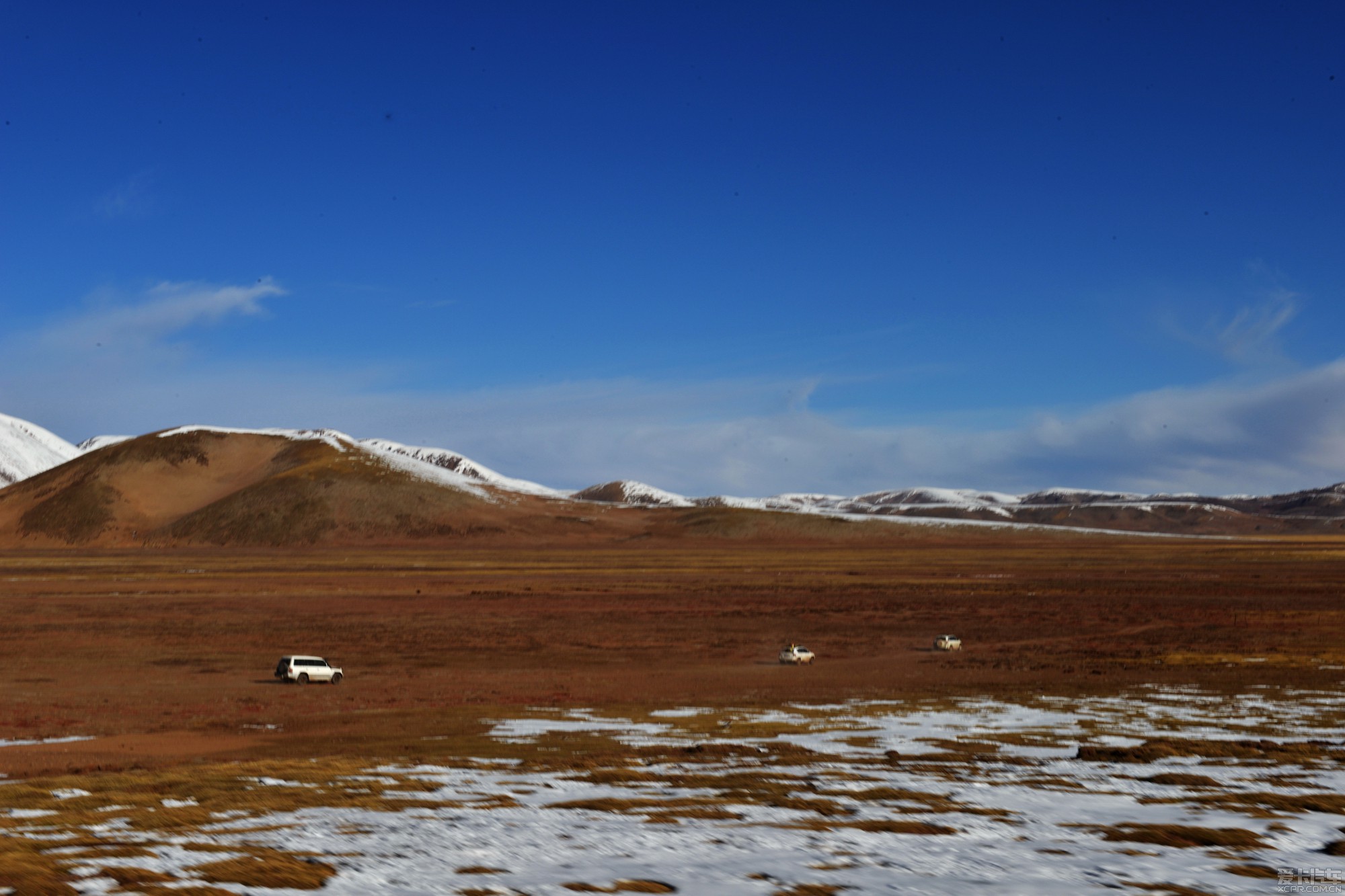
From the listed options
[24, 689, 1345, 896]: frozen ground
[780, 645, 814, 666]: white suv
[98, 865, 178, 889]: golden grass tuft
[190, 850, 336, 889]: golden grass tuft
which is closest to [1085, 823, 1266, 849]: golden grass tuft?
[24, 689, 1345, 896]: frozen ground

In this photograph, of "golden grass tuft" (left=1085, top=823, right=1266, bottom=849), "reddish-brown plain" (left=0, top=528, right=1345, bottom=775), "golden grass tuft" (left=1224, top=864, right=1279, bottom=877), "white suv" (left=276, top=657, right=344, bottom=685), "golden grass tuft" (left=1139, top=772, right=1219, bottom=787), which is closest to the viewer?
"golden grass tuft" (left=1224, top=864, right=1279, bottom=877)

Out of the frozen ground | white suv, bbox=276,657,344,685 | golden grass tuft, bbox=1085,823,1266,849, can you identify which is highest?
golden grass tuft, bbox=1085,823,1266,849

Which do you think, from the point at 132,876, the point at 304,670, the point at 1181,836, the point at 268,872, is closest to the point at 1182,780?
the point at 1181,836

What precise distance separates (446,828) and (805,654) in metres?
36.4

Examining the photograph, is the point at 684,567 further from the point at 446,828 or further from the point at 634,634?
the point at 446,828

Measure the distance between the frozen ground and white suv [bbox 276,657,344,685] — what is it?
20.9 meters

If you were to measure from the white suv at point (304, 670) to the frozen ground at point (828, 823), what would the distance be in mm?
20913

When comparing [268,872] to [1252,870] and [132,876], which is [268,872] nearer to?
[132,876]

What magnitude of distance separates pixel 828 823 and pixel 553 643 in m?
43.3

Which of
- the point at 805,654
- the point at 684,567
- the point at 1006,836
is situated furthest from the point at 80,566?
the point at 1006,836

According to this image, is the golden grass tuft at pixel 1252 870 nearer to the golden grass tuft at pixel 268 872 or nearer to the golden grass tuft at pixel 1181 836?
the golden grass tuft at pixel 1181 836

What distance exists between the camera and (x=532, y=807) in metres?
14.5

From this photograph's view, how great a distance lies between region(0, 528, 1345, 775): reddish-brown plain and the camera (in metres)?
31.3

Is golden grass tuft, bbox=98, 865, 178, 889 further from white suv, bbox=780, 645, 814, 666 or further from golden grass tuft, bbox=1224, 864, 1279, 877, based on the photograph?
white suv, bbox=780, 645, 814, 666
